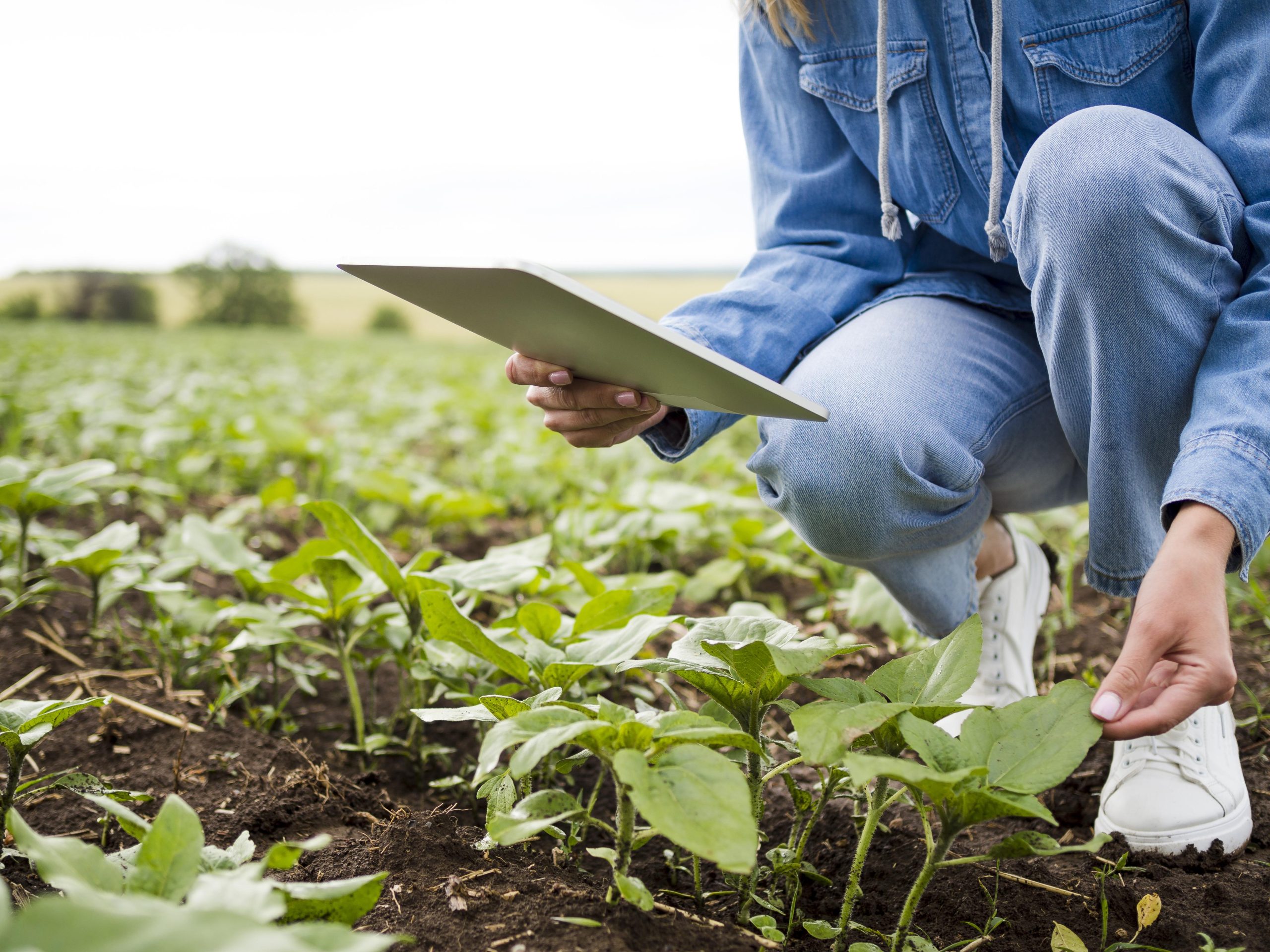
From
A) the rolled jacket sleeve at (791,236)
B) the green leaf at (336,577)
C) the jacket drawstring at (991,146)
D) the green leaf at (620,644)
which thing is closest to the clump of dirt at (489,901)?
the green leaf at (620,644)

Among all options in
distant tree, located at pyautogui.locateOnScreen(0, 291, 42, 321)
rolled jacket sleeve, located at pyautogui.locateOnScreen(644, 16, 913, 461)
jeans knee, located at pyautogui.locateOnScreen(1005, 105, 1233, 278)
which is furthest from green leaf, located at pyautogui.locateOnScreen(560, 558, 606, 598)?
distant tree, located at pyautogui.locateOnScreen(0, 291, 42, 321)

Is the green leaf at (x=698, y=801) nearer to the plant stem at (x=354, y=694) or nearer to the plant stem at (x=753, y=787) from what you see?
the plant stem at (x=753, y=787)

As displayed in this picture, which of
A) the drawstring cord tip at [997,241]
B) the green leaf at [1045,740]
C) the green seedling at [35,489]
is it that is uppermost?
the drawstring cord tip at [997,241]

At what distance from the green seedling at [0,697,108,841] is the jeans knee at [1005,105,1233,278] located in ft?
3.68

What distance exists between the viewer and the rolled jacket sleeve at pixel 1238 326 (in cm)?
87

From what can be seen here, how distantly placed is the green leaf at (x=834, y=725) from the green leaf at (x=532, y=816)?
0.70 ft

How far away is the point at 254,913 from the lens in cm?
59

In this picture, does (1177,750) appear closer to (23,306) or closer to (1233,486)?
(1233,486)

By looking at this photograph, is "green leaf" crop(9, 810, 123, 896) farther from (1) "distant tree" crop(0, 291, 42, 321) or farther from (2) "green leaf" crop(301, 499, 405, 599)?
(1) "distant tree" crop(0, 291, 42, 321)

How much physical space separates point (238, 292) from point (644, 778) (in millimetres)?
32184

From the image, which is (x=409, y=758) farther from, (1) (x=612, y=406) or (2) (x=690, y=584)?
(2) (x=690, y=584)

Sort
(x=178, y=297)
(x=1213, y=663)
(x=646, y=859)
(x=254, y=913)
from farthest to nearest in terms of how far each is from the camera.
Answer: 1. (x=178, y=297)
2. (x=646, y=859)
3. (x=1213, y=663)
4. (x=254, y=913)

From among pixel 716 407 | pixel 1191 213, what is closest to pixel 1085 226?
pixel 1191 213

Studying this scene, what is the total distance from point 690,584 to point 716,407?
0.85 m
